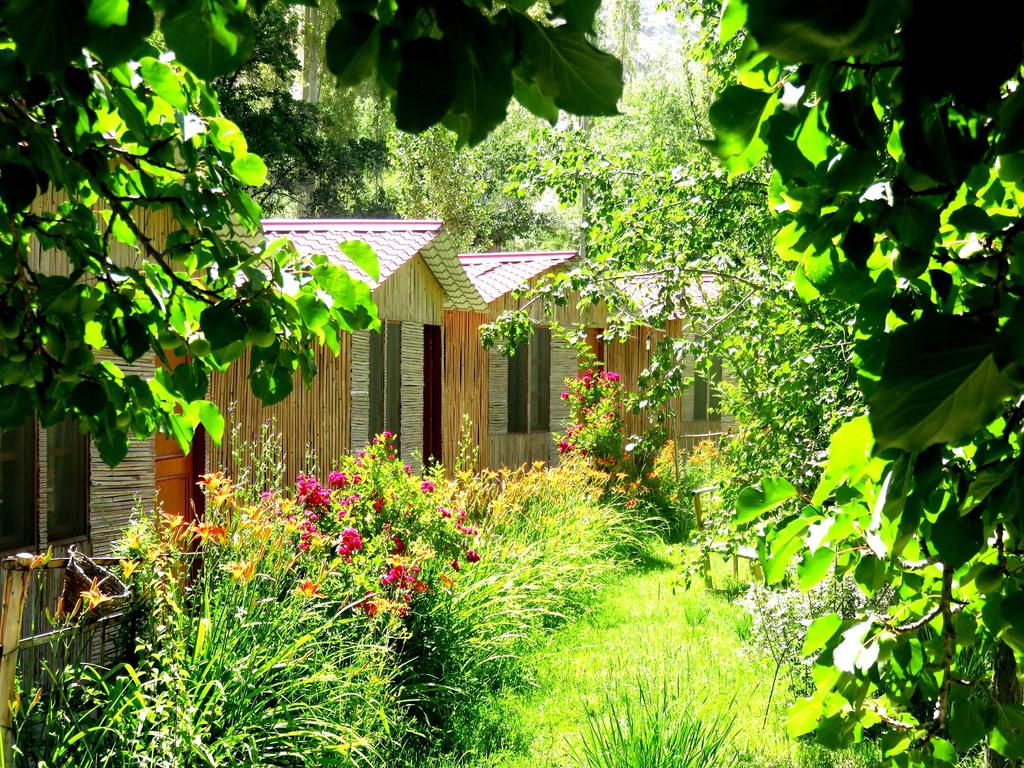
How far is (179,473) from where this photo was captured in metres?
8.12

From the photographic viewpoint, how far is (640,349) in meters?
15.8

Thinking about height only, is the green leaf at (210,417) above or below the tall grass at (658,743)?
above

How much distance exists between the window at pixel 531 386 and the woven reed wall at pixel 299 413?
4097 mm

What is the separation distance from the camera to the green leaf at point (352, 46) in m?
0.84

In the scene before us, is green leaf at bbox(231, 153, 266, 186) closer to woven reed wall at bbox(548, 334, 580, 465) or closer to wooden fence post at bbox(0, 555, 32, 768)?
wooden fence post at bbox(0, 555, 32, 768)

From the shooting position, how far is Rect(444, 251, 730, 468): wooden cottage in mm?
12279

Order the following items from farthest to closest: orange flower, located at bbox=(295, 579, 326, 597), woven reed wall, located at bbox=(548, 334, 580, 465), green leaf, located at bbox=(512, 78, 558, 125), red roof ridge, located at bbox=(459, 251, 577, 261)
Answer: woven reed wall, located at bbox=(548, 334, 580, 465) < red roof ridge, located at bbox=(459, 251, 577, 261) < orange flower, located at bbox=(295, 579, 326, 597) < green leaf, located at bbox=(512, 78, 558, 125)

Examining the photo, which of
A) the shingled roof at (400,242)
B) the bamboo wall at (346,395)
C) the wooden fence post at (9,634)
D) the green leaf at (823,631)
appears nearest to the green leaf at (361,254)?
the green leaf at (823,631)

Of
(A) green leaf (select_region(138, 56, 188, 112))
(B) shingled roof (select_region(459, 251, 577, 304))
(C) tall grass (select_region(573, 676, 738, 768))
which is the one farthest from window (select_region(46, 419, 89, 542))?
(B) shingled roof (select_region(459, 251, 577, 304))

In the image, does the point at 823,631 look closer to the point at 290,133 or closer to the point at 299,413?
the point at 299,413

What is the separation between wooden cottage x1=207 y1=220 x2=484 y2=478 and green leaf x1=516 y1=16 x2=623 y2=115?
25.1 feet

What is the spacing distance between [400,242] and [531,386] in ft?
13.3

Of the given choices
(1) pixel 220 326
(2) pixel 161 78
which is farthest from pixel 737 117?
(2) pixel 161 78

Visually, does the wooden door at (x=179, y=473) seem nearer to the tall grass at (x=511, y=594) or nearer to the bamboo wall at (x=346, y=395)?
the bamboo wall at (x=346, y=395)
